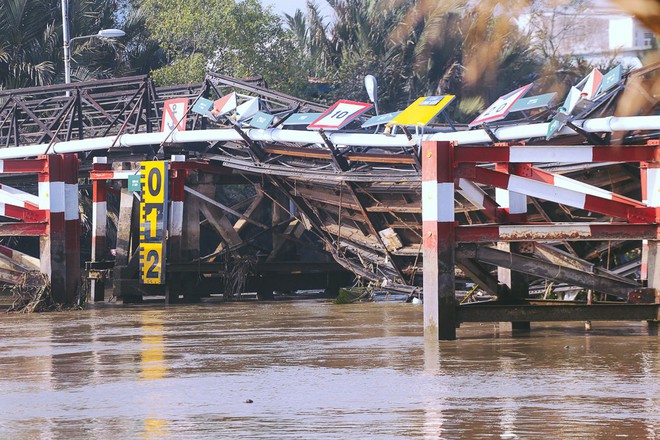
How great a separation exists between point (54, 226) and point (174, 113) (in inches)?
186

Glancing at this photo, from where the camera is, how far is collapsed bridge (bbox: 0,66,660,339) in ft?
37.2

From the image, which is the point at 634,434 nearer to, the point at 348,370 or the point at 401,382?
the point at 401,382

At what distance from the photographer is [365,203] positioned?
19500 millimetres

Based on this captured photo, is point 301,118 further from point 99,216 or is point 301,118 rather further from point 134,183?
point 99,216

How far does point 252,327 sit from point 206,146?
27.8 ft

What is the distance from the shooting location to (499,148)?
11367 mm

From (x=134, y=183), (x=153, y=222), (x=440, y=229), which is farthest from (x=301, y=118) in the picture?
(x=440, y=229)

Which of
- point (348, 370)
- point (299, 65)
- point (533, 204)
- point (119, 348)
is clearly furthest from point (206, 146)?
point (299, 65)

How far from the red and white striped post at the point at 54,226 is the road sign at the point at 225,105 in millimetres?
3253

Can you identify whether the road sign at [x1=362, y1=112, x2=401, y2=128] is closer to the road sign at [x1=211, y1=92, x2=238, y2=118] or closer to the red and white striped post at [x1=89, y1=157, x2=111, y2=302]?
the road sign at [x1=211, y1=92, x2=238, y2=118]

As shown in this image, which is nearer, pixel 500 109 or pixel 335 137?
pixel 500 109

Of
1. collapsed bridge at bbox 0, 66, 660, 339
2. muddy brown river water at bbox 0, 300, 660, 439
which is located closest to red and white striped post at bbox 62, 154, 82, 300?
collapsed bridge at bbox 0, 66, 660, 339

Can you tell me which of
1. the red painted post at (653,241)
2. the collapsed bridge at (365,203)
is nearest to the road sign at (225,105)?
the collapsed bridge at (365,203)

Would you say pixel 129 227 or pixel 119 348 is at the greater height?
pixel 129 227
